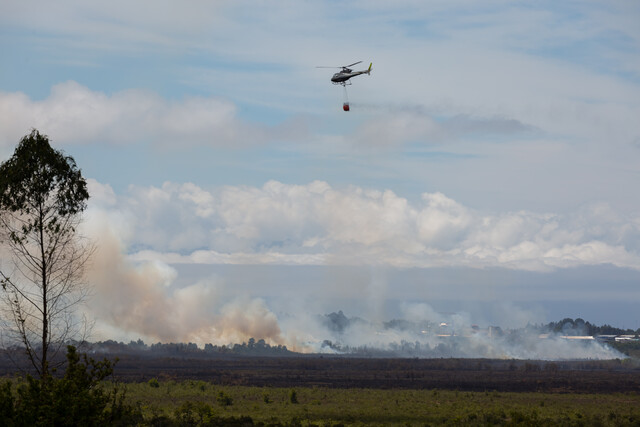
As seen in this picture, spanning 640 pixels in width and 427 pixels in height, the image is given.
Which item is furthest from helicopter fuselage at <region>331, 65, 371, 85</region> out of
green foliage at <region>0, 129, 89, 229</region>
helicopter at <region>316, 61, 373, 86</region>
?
green foliage at <region>0, 129, 89, 229</region>

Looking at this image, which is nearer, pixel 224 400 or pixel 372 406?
pixel 372 406

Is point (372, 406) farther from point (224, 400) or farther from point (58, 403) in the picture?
point (58, 403)

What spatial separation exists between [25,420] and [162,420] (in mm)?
52430

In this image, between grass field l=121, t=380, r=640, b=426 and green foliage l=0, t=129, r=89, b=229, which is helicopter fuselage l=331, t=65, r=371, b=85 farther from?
green foliage l=0, t=129, r=89, b=229

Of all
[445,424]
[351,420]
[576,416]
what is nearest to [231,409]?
[351,420]

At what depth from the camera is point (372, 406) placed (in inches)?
5394

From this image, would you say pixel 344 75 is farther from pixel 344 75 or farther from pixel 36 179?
pixel 36 179

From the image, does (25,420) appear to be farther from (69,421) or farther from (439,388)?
(439,388)

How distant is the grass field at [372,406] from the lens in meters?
111

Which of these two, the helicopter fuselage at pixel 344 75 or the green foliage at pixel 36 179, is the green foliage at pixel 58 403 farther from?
the helicopter fuselage at pixel 344 75

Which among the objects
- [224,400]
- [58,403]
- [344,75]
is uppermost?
[344,75]

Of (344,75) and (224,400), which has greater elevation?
(344,75)

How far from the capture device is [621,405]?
149 m

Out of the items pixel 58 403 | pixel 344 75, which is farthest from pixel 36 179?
pixel 344 75
